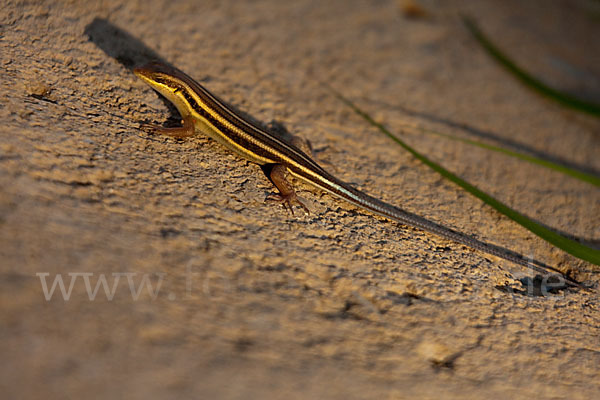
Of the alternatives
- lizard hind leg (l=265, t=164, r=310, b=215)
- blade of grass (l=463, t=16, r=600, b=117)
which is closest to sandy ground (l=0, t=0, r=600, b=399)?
lizard hind leg (l=265, t=164, r=310, b=215)

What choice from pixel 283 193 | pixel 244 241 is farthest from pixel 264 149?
pixel 244 241

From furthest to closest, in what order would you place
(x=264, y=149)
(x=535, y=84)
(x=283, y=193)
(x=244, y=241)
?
(x=535, y=84) < (x=264, y=149) < (x=283, y=193) < (x=244, y=241)

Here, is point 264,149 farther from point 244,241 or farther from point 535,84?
point 535,84

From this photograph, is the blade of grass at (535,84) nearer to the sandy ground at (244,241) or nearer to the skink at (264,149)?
the sandy ground at (244,241)

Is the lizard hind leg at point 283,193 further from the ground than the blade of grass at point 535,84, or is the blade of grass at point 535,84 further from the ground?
the blade of grass at point 535,84

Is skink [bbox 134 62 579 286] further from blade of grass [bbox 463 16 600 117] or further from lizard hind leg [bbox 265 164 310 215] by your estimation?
blade of grass [bbox 463 16 600 117]

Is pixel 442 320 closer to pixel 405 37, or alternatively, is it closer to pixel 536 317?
pixel 536 317

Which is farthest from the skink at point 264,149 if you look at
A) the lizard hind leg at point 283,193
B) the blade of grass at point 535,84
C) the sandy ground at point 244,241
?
the blade of grass at point 535,84
